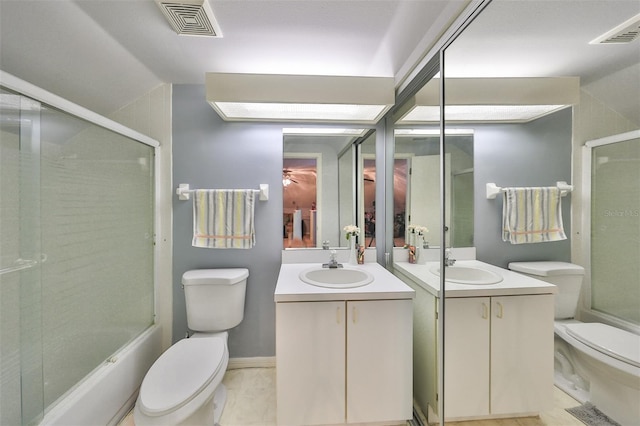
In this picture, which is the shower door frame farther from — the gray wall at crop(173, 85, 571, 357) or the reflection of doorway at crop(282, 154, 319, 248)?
the gray wall at crop(173, 85, 571, 357)

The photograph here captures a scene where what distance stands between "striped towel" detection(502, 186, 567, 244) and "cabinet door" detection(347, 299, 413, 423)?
2.42ft

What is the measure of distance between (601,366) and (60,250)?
6.65ft

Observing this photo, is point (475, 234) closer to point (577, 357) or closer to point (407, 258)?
point (577, 357)

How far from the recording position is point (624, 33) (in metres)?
0.54

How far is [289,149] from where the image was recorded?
2.01m

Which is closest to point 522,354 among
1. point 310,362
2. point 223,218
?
point 310,362

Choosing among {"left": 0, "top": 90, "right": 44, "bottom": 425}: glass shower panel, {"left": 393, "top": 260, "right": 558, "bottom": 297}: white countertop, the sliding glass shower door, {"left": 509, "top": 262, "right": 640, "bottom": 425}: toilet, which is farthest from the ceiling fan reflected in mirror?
the sliding glass shower door

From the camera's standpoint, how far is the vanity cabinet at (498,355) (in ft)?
2.62

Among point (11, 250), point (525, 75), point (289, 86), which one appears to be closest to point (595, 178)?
point (525, 75)

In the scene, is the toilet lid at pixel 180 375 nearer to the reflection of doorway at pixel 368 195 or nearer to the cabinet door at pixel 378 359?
the cabinet door at pixel 378 359

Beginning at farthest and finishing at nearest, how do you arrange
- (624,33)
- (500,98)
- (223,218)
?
(223,218) < (500,98) < (624,33)

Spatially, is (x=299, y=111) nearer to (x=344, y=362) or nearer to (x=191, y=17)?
(x=191, y=17)

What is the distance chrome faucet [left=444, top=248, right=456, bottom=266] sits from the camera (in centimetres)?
120

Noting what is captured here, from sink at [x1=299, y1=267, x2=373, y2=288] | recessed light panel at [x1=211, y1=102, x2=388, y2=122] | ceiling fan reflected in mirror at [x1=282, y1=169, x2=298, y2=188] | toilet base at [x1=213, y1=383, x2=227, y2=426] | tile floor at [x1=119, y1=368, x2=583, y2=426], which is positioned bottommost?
tile floor at [x1=119, y1=368, x2=583, y2=426]
